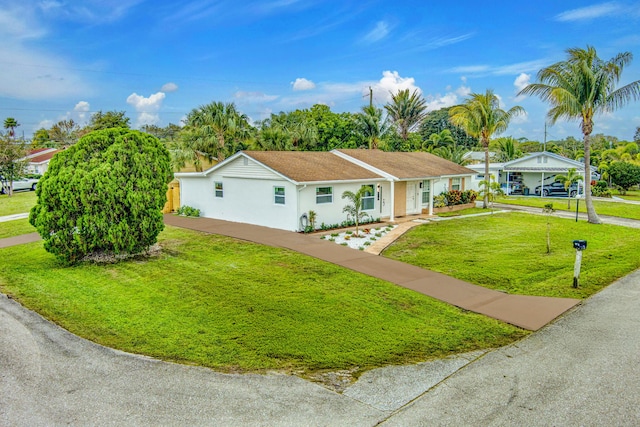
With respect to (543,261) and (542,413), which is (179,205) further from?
(542,413)

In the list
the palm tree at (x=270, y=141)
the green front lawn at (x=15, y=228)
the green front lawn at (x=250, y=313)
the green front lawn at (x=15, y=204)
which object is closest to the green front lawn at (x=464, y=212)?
the palm tree at (x=270, y=141)

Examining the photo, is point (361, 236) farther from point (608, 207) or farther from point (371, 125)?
point (371, 125)

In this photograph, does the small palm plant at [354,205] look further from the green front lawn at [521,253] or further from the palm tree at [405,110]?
the palm tree at [405,110]

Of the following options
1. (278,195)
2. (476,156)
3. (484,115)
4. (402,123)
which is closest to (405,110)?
(402,123)

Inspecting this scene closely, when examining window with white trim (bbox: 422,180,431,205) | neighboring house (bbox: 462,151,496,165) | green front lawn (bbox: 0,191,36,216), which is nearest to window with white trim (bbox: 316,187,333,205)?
window with white trim (bbox: 422,180,431,205)

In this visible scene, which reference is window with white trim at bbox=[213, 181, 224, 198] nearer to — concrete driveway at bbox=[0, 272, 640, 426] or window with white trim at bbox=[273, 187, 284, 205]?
window with white trim at bbox=[273, 187, 284, 205]

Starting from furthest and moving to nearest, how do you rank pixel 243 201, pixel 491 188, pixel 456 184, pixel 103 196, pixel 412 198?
pixel 456 184, pixel 491 188, pixel 412 198, pixel 243 201, pixel 103 196
